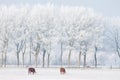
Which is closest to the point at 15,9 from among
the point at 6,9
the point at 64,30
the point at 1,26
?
the point at 6,9

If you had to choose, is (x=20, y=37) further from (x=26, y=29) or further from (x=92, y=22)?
(x=92, y=22)

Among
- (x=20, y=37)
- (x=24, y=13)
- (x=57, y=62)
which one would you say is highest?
(x=24, y=13)

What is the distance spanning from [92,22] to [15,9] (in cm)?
1838

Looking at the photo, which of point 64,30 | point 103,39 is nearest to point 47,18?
point 64,30

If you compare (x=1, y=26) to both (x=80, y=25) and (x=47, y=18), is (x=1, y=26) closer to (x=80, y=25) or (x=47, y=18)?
(x=47, y=18)

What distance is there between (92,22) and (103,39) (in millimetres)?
4625

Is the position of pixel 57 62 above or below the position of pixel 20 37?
below

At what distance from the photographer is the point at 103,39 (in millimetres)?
85125

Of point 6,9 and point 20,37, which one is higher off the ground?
point 6,9

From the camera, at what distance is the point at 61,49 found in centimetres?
8175

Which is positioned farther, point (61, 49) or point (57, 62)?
point (57, 62)

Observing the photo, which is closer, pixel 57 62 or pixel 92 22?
pixel 92 22

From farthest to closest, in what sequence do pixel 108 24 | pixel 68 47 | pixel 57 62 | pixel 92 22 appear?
pixel 57 62
pixel 108 24
pixel 92 22
pixel 68 47

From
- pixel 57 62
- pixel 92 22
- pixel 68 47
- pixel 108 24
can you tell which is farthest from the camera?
pixel 57 62
